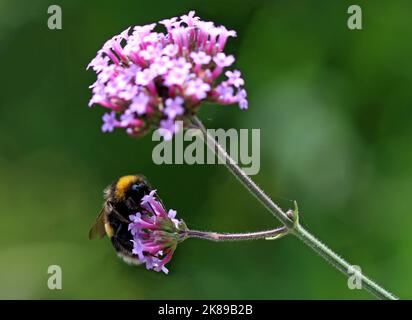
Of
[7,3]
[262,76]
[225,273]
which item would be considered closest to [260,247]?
[225,273]

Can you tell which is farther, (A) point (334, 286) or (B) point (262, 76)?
(B) point (262, 76)

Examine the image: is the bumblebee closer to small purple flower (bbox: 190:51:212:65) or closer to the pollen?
the pollen

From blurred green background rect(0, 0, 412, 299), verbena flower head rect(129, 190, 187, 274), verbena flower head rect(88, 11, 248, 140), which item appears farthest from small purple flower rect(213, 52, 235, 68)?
blurred green background rect(0, 0, 412, 299)

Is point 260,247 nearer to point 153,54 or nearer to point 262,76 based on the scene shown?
point 262,76

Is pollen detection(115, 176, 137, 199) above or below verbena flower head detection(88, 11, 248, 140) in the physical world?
below

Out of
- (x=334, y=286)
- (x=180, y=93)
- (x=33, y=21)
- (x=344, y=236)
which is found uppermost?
(x=33, y=21)

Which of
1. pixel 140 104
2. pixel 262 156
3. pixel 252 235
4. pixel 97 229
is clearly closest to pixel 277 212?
pixel 252 235
